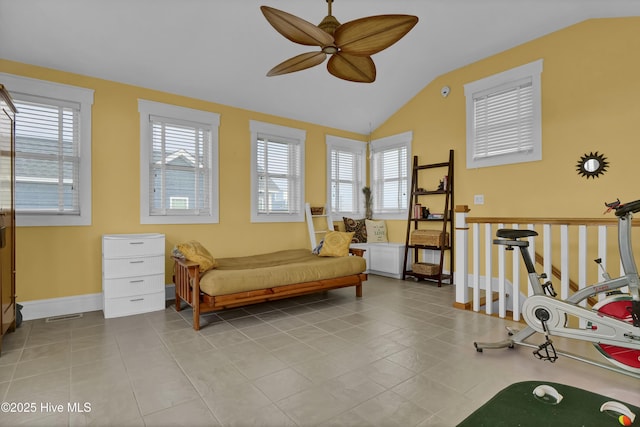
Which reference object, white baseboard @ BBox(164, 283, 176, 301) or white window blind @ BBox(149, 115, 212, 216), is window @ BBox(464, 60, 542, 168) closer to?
white window blind @ BBox(149, 115, 212, 216)

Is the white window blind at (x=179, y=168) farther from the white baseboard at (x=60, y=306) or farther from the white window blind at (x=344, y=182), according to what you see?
the white window blind at (x=344, y=182)

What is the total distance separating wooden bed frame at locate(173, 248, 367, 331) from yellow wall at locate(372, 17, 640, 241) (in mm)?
2727

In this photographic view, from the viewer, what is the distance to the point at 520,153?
14.4ft

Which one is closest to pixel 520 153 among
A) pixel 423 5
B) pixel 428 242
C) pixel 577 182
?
pixel 577 182

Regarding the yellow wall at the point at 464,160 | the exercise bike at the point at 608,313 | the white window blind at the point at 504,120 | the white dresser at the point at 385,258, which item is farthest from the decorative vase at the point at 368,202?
the exercise bike at the point at 608,313

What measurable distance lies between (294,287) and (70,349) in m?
2.10

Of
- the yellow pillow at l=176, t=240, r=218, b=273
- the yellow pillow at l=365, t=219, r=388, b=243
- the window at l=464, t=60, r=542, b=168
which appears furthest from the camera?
the yellow pillow at l=365, t=219, r=388, b=243

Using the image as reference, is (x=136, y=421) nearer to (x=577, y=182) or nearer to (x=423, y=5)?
(x=423, y=5)

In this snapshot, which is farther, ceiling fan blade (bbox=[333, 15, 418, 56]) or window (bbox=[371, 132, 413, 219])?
window (bbox=[371, 132, 413, 219])

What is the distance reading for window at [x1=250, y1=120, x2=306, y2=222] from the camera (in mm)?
5219

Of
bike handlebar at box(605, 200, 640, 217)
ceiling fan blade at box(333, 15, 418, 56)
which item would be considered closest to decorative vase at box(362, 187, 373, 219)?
ceiling fan blade at box(333, 15, 418, 56)

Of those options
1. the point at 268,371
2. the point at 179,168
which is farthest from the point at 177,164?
the point at 268,371

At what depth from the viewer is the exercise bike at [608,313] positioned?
210 centimetres

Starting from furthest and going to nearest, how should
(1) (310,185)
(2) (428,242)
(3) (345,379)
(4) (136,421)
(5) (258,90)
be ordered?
(1) (310,185), (2) (428,242), (5) (258,90), (3) (345,379), (4) (136,421)
